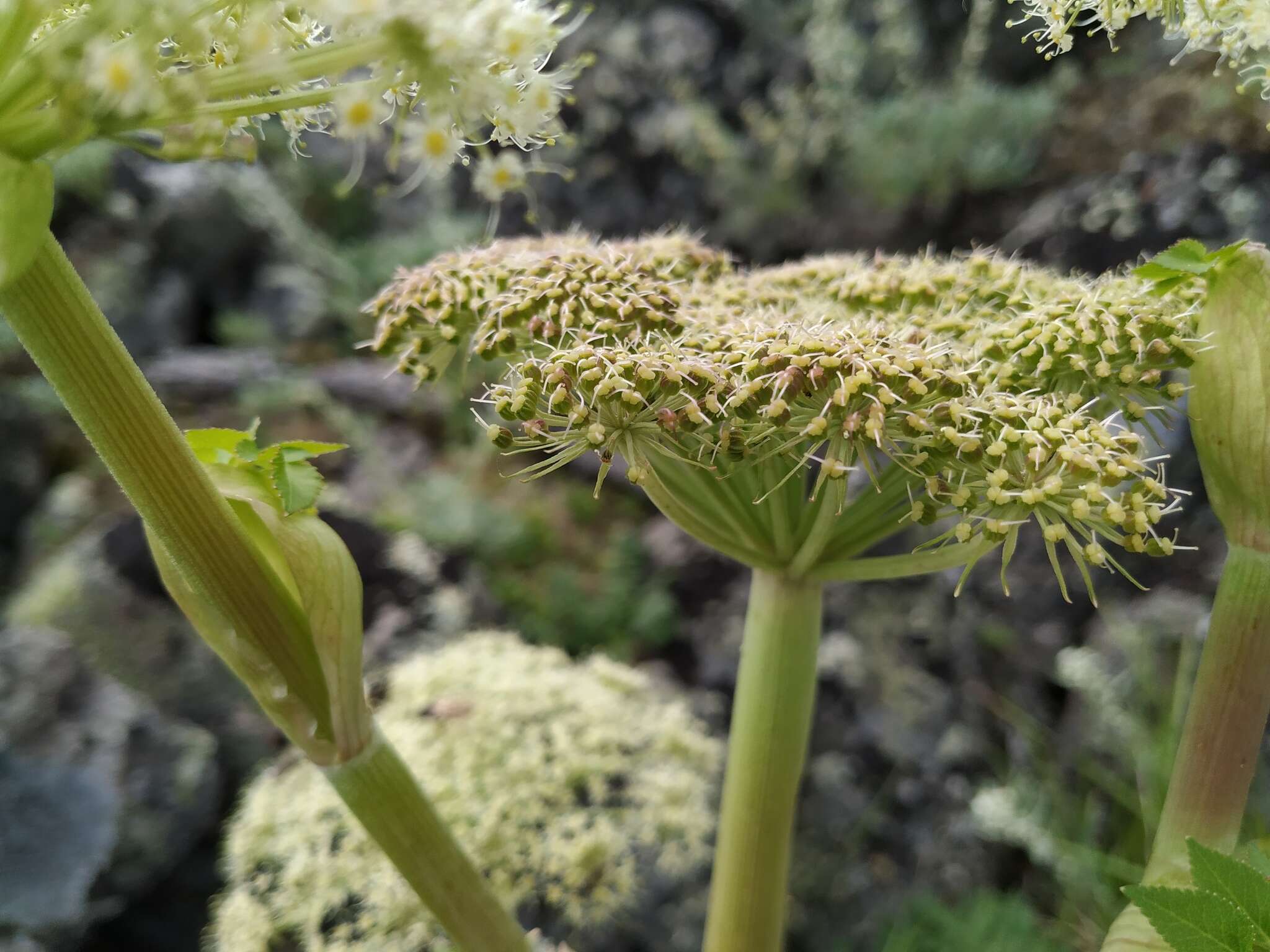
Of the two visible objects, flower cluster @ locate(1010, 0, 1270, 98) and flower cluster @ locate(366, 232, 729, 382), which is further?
flower cluster @ locate(366, 232, 729, 382)

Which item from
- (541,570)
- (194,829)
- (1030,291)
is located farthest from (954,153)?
(194,829)

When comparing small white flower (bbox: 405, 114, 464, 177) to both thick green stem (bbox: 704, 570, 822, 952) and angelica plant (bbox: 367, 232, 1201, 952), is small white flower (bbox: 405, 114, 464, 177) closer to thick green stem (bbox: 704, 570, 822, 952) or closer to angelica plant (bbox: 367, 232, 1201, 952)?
angelica plant (bbox: 367, 232, 1201, 952)

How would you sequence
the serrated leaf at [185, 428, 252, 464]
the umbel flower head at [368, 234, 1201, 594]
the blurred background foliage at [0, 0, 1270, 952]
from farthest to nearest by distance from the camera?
the blurred background foliage at [0, 0, 1270, 952] → the serrated leaf at [185, 428, 252, 464] → the umbel flower head at [368, 234, 1201, 594]

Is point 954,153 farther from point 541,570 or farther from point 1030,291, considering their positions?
point 1030,291

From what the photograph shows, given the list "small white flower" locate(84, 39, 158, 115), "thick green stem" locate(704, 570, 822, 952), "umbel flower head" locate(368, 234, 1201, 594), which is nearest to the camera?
"small white flower" locate(84, 39, 158, 115)

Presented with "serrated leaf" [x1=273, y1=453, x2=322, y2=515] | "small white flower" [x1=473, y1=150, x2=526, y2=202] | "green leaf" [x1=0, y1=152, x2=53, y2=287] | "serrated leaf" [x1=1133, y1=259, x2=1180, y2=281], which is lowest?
"serrated leaf" [x1=273, y1=453, x2=322, y2=515]

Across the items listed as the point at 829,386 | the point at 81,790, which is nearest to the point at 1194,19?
the point at 829,386

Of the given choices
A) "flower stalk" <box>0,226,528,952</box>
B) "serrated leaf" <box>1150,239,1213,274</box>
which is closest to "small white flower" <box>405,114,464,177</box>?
"flower stalk" <box>0,226,528,952</box>

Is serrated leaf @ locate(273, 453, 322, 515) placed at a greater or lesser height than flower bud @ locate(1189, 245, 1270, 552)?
lesser

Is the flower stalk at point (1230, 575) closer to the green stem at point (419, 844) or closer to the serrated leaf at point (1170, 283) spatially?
the serrated leaf at point (1170, 283)
